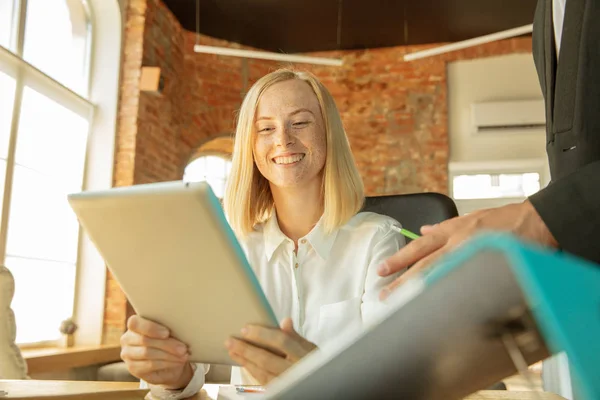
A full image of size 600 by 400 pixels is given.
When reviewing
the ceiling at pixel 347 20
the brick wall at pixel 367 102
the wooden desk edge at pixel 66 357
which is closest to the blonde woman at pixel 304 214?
the wooden desk edge at pixel 66 357

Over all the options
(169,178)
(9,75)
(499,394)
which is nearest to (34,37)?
(9,75)

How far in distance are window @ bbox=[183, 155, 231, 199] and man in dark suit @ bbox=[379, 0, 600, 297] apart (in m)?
4.89

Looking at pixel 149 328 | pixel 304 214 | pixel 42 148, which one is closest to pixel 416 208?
pixel 304 214

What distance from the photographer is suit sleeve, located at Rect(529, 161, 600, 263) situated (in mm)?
676

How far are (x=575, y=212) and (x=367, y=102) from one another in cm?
572

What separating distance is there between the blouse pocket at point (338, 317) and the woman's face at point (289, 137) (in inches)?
16.1

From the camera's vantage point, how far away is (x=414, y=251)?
2.08 feet

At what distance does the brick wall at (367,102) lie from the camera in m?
5.60

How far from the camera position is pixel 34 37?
3.80m

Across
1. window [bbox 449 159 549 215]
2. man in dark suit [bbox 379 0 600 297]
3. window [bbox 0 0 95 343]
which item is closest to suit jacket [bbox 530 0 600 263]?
man in dark suit [bbox 379 0 600 297]

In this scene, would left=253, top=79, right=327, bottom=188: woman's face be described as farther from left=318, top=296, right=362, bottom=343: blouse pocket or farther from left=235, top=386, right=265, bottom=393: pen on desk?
left=235, top=386, right=265, bottom=393: pen on desk

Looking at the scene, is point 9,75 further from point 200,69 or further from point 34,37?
point 200,69

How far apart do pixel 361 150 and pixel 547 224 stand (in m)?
5.56

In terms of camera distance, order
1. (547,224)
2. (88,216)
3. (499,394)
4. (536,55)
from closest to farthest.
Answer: (547,224) < (88,216) < (499,394) < (536,55)
